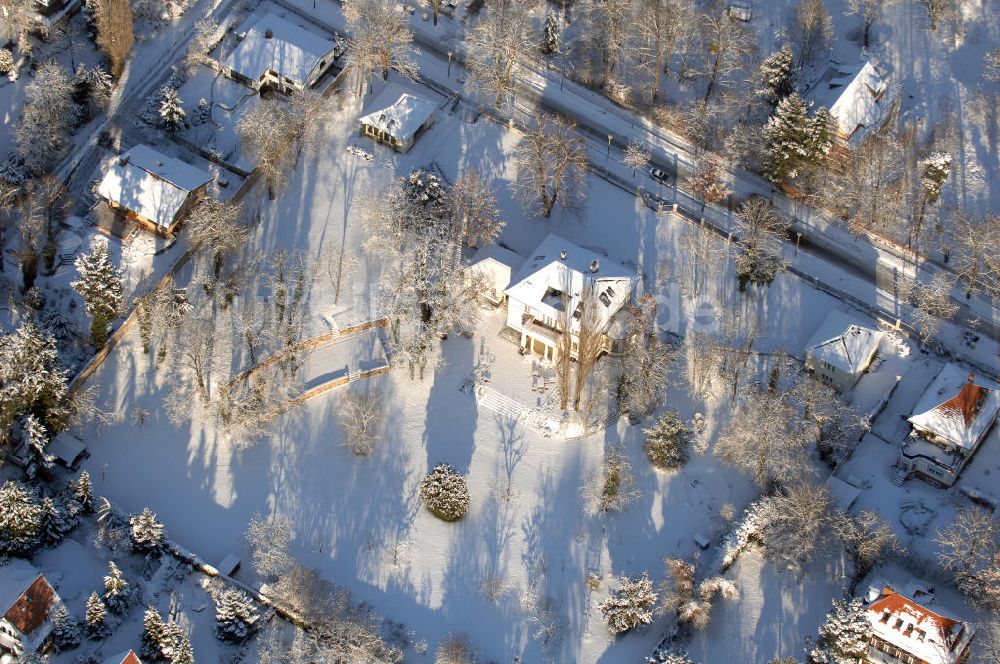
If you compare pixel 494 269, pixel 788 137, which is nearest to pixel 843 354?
pixel 788 137

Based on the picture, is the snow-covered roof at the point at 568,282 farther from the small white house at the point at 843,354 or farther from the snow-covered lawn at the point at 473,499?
the small white house at the point at 843,354

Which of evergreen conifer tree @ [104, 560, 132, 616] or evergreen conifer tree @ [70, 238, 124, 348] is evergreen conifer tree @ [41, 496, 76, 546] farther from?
evergreen conifer tree @ [70, 238, 124, 348]

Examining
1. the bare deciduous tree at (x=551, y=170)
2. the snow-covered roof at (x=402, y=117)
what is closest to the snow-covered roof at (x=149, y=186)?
the snow-covered roof at (x=402, y=117)

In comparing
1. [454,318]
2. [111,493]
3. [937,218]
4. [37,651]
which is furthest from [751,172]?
[37,651]

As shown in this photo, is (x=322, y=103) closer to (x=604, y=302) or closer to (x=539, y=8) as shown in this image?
(x=539, y=8)

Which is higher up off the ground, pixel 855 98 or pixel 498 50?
pixel 855 98

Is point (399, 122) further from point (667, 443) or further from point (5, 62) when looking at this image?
point (667, 443)
